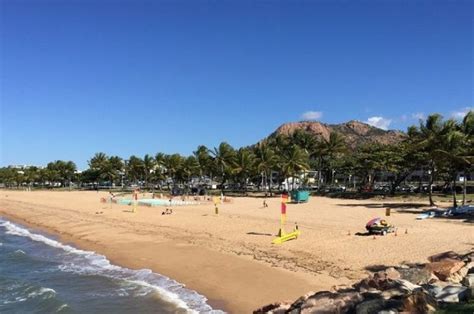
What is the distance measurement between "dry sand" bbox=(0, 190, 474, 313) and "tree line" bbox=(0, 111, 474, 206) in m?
6.77

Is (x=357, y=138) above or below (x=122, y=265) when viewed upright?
above

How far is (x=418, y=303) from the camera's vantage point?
9016 mm

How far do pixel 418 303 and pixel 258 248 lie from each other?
45.0 feet

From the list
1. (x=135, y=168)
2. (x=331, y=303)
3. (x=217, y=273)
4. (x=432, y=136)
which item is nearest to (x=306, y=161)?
(x=432, y=136)

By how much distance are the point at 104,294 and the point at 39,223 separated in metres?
28.7

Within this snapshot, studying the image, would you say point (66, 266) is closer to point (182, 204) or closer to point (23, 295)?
point (23, 295)

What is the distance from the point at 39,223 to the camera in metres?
42.4

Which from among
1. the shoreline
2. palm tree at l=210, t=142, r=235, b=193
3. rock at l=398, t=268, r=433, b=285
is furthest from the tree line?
rock at l=398, t=268, r=433, b=285

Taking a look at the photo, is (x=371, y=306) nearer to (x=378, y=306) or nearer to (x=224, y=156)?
(x=378, y=306)

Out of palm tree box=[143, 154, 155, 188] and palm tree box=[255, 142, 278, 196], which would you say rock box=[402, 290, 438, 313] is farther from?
palm tree box=[143, 154, 155, 188]

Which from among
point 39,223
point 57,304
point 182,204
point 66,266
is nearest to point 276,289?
point 57,304

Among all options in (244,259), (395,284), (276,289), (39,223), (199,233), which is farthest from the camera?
(39,223)

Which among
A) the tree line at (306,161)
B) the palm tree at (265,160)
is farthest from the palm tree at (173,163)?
the palm tree at (265,160)

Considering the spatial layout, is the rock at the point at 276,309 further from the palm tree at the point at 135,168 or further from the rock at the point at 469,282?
the palm tree at the point at 135,168
